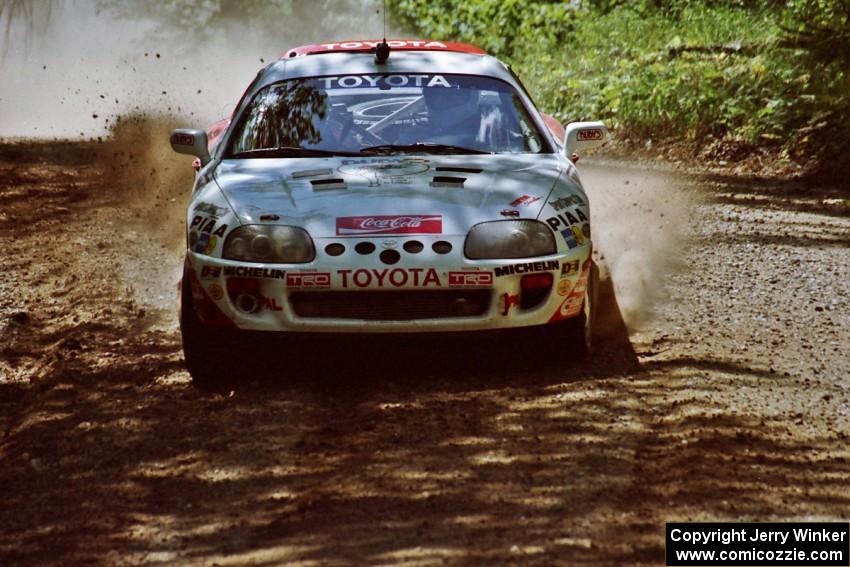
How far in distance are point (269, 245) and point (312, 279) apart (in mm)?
283

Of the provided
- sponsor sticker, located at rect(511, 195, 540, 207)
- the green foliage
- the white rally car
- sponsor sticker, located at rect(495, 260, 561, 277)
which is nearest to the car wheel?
the white rally car

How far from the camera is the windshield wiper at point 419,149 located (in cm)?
691

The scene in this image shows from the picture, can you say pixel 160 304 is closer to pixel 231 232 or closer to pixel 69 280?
pixel 69 280

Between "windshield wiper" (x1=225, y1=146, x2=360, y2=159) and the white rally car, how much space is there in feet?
0.04

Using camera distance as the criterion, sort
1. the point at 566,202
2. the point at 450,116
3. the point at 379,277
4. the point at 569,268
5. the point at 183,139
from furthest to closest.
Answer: the point at 450,116 < the point at 183,139 < the point at 566,202 < the point at 569,268 < the point at 379,277

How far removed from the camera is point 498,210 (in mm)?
6043

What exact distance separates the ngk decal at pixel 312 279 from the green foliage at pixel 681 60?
26.6 ft

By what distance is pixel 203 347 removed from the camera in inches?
244

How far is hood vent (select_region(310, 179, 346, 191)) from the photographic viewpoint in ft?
20.5

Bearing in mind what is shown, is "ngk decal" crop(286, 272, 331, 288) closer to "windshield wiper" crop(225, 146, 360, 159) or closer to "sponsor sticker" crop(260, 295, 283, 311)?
"sponsor sticker" crop(260, 295, 283, 311)

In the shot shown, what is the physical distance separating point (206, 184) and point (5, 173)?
8.46 meters

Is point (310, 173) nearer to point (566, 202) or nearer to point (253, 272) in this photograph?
point (253, 272)

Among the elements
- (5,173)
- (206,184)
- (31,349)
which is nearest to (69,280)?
(31,349)

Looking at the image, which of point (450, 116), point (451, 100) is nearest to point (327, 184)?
point (450, 116)
